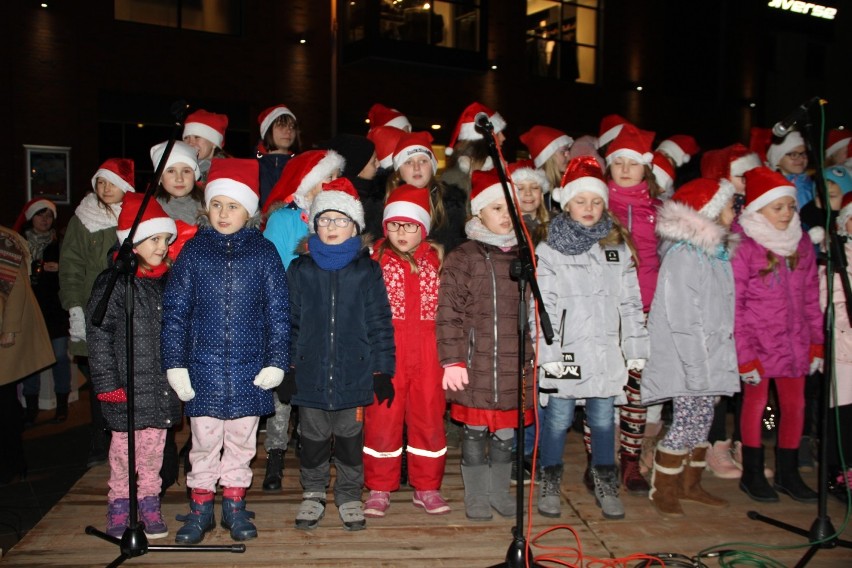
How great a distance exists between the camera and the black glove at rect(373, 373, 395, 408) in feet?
13.6

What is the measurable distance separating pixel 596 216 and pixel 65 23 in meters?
11.3

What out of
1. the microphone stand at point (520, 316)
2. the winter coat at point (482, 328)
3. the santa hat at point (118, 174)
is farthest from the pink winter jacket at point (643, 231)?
the santa hat at point (118, 174)

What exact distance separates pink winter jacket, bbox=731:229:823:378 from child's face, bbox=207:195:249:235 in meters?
3.08

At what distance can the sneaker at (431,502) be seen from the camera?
445 centimetres

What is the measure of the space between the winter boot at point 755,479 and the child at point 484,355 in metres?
1.61

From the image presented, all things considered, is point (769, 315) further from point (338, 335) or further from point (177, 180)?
point (177, 180)

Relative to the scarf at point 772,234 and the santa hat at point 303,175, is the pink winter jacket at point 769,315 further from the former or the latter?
the santa hat at point 303,175

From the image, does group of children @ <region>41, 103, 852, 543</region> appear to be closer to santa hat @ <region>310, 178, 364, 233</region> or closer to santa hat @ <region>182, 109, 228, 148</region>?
santa hat @ <region>310, 178, 364, 233</region>

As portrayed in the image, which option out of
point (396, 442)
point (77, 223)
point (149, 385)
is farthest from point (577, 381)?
point (77, 223)

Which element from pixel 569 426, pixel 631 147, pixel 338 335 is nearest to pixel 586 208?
Result: pixel 631 147

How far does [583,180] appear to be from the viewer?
4.50 meters

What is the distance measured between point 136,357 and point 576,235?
2583 millimetres

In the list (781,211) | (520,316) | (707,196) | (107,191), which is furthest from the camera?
(107,191)

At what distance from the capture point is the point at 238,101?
45.5 ft
